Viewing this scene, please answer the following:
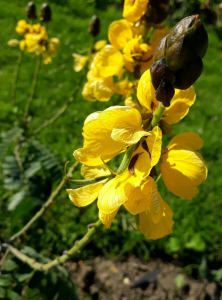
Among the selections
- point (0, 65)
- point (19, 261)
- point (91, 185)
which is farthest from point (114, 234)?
point (0, 65)

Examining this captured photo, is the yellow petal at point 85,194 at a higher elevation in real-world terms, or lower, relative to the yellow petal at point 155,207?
lower

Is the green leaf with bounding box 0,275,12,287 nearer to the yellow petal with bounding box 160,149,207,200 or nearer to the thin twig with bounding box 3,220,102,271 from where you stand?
the thin twig with bounding box 3,220,102,271

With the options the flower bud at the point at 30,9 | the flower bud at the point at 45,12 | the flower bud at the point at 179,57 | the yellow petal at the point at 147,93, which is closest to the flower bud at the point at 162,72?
the flower bud at the point at 179,57

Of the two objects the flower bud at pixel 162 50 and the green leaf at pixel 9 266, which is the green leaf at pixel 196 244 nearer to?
the green leaf at pixel 9 266

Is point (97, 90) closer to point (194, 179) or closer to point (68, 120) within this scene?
point (194, 179)

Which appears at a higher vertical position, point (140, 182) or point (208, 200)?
point (140, 182)

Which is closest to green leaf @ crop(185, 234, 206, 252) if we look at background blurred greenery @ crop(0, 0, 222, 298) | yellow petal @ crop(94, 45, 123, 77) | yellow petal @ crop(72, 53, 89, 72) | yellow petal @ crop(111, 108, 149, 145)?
background blurred greenery @ crop(0, 0, 222, 298)
